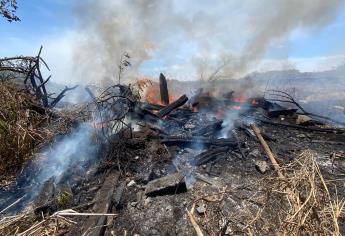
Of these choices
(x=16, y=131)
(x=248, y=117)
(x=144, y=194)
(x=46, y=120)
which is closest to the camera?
(x=144, y=194)

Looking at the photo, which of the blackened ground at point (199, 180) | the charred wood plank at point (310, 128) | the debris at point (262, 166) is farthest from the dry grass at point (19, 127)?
the charred wood plank at point (310, 128)

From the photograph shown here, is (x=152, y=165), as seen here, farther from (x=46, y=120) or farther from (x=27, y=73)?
(x=27, y=73)

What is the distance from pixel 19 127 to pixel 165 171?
3642 millimetres

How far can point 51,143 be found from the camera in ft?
24.2

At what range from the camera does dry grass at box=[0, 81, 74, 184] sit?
6930 millimetres

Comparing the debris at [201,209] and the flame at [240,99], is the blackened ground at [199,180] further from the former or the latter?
the flame at [240,99]

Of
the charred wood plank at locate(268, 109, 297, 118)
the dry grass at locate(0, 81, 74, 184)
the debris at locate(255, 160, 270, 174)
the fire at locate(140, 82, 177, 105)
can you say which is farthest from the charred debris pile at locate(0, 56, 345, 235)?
the fire at locate(140, 82, 177, 105)

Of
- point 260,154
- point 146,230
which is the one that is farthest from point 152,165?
point 260,154

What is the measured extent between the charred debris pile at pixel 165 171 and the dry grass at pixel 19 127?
0.34 meters

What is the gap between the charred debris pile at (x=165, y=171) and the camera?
4.96m

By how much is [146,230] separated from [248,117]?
690cm

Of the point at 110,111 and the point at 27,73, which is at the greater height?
the point at 27,73

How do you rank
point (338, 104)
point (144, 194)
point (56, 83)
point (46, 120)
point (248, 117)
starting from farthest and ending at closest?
point (56, 83) → point (338, 104) → point (248, 117) → point (46, 120) → point (144, 194)

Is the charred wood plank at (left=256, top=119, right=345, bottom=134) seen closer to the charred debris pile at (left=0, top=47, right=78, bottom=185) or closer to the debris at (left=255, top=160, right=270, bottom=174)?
the debris at (left=255, top=160, right=270, bottom=174)
